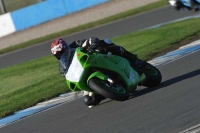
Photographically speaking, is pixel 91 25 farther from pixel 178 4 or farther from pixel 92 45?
pixel 92 45

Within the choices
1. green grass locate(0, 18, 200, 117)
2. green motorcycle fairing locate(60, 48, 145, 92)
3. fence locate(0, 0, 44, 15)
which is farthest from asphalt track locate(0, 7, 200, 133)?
fence locate(0, 0, 44, 15)

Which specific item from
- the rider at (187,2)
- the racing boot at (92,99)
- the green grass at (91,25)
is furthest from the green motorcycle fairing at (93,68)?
the green grass at (91,25)

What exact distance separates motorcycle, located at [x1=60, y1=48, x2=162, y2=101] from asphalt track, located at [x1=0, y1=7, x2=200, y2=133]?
0.26m

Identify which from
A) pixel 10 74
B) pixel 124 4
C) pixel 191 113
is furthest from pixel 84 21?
pixel 191 113

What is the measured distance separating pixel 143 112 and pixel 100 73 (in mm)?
1056

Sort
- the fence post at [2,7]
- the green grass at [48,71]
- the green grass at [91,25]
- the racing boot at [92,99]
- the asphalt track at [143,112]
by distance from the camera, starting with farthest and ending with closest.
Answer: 1. the fence post at [2,7]
2. the green grass at [91,25]
3. the green grass at [48,71]
4. the racing boot at [92,99]
5. the asphalt track at [143,112]

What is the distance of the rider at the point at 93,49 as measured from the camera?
850cm

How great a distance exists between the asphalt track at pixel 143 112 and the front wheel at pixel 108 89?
18cm

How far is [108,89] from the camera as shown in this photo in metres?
8.05

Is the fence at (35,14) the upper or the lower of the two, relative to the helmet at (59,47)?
lower

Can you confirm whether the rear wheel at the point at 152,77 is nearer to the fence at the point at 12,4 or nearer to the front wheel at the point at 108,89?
the front wheel at the point at 108,89

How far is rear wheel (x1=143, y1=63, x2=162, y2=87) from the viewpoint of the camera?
902cm

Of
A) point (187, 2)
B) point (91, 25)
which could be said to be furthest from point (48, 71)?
point (91, 25)

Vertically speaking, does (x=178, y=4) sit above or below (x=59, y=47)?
below
